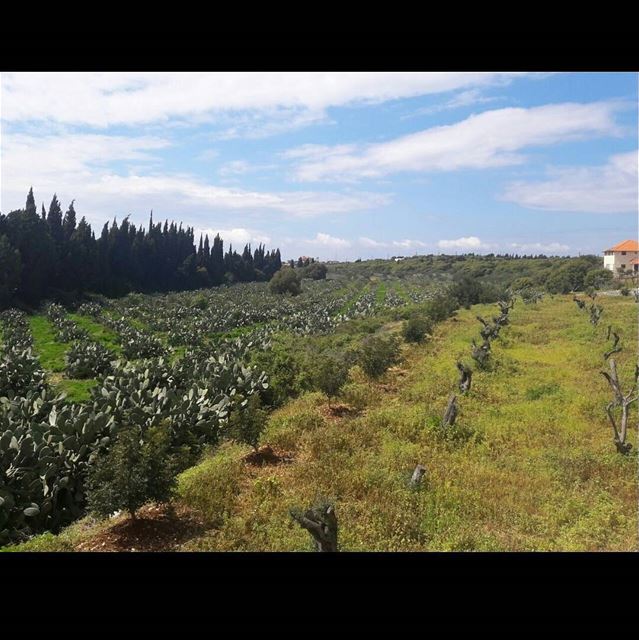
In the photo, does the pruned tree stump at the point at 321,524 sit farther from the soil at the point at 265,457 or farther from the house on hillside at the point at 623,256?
the house on hillside at the point at 623,256

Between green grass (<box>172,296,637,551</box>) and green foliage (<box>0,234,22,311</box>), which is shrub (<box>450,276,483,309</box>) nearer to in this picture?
green grass (<box>172,296,637,551</box>)

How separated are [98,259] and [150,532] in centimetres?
6351

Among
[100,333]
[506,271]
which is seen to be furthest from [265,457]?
[506,271]

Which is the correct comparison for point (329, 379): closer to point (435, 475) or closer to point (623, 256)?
point (435, 475)

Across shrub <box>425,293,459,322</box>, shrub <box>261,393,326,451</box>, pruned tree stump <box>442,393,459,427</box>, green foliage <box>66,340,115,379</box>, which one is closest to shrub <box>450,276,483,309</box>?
shrub <box>425,293,459,322</box>

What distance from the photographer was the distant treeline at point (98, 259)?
5334cm

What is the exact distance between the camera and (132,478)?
8.21m

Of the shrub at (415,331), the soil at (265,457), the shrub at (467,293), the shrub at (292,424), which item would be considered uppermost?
the shrub at (467,293)

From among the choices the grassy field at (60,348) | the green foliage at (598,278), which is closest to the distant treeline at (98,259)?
the grassy field at (60,348)

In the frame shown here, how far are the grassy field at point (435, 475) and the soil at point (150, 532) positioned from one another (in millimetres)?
198
